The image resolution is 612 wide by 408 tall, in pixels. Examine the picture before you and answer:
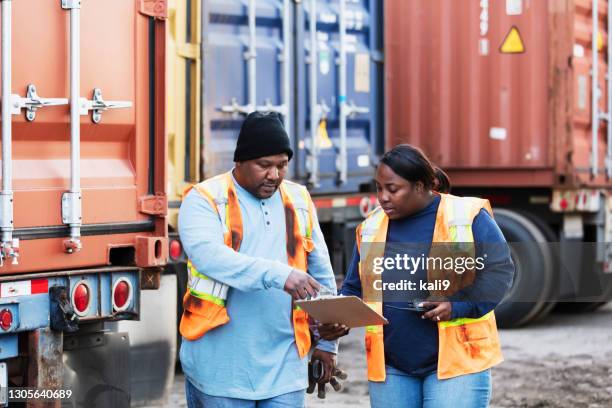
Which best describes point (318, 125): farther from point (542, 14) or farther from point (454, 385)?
point (454, 385)

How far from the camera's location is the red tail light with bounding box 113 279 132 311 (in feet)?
15.8

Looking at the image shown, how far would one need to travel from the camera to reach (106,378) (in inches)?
195

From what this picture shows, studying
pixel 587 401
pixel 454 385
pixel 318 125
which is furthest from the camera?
pixel 318 125

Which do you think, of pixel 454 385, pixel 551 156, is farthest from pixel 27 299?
pixel 551 156

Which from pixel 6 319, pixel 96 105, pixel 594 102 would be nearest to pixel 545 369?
pixel 594 102

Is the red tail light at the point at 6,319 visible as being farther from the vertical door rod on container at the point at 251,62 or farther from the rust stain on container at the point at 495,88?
the rust stain on container at the point at 495,88

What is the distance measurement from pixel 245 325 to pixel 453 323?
684mm

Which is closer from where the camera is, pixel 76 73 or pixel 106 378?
pixel 76 73

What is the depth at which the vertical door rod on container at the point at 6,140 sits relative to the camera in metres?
4.21

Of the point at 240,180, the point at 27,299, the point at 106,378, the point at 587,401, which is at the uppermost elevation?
the point at 240,180

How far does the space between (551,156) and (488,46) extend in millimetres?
1109

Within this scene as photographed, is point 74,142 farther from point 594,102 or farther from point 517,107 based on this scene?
point 594,102

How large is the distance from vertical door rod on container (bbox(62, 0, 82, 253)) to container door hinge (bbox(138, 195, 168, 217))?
39 cm

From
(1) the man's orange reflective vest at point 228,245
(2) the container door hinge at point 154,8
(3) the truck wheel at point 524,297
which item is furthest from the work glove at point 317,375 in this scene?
(3) the truck wheel at point 524,297
